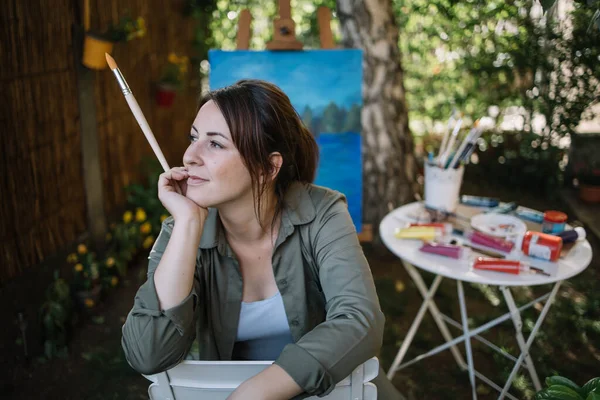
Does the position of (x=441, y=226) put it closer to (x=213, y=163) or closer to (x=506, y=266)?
(x=506, y=266)

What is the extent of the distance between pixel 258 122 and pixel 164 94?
10.8 ft

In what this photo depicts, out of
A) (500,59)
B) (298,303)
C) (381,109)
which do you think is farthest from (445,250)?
(500,59)

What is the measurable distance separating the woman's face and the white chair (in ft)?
1.35

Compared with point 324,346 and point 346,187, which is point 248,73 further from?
point 324,346

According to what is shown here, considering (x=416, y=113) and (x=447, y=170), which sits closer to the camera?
(x=447, y=170)

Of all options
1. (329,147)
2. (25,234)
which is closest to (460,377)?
(329,147)

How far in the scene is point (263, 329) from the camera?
4.82 feet

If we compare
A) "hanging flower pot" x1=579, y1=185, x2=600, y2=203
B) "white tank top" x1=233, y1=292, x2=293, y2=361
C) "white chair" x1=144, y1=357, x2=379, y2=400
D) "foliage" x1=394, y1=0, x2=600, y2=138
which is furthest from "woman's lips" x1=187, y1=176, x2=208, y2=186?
"hanging flower pot" x1=579, y1=185, x2=600, y2=203

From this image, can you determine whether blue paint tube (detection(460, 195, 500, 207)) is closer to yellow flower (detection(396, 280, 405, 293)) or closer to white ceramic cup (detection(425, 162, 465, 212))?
white ceramic cup (detection(425, 162, 465, 212))

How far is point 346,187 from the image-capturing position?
279 cm

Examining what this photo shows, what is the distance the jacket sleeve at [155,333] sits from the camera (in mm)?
1172

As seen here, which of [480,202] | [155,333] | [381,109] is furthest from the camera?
[381,109]

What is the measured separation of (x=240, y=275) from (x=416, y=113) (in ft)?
13.9

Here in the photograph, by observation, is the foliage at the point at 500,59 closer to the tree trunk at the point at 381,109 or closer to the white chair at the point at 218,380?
the tree trunk at the point at 381,109
